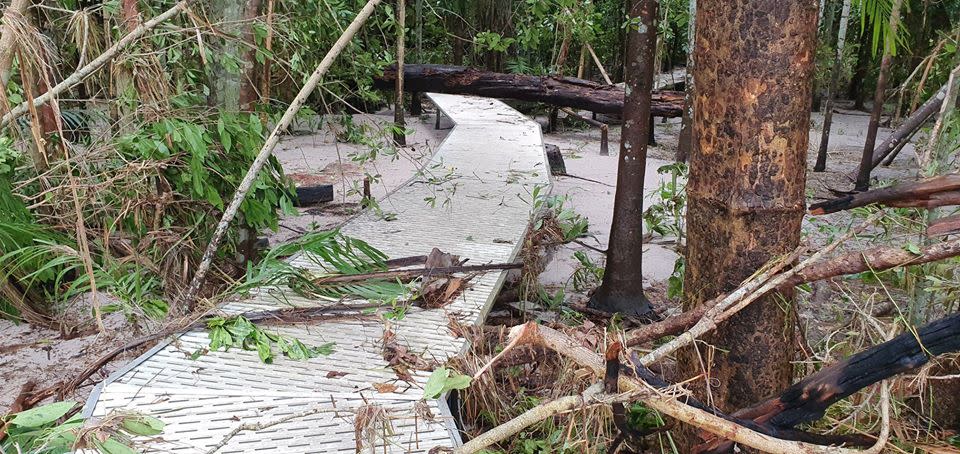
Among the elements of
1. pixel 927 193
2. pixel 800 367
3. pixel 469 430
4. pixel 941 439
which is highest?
pixel 927 193

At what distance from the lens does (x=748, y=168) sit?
1.99 metres

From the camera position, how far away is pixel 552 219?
647 cm

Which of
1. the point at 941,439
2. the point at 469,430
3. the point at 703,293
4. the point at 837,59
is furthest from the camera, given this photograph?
the point at 837,59

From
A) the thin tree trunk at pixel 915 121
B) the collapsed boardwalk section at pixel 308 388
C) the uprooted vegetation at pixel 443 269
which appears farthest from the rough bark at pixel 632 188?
the thin tree trunk at pixel 915 121

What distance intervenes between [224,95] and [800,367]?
3593mm

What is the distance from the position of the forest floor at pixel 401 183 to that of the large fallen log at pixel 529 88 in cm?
90

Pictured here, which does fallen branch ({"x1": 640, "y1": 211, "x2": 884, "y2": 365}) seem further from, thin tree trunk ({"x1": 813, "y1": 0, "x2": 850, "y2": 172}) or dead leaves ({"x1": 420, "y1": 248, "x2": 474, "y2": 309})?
thin tree trunk ({"x1": 813, "y1": 0, "x2": 850, "y2": 172})

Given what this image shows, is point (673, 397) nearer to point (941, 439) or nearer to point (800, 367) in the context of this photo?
point (800, 367)

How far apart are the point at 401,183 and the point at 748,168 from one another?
6.51 m

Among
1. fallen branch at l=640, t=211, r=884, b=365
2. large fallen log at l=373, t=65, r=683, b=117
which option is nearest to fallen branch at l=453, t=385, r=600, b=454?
fallen branch at l=640, t=211, r=884, b=365

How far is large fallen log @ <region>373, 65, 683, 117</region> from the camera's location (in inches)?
445

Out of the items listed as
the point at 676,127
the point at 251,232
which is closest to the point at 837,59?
the point at 676,127

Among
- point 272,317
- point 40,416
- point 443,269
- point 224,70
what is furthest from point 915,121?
point 40,416

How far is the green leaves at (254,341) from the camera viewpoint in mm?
3004
